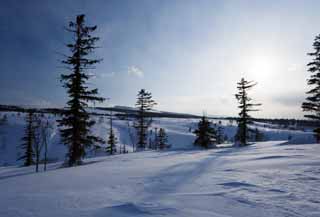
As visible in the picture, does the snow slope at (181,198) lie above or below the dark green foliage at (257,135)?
above

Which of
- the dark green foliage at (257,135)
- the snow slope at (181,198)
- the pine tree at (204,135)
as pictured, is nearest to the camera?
the snow slope at (181,198)

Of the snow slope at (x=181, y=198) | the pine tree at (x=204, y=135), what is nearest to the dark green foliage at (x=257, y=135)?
the pine tree at (x=204, y=135)

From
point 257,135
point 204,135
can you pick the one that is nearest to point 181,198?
point 204,135

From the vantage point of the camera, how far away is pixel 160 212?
8.59 ft

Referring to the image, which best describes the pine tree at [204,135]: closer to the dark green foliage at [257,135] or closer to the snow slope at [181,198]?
the dark green foliage at [257,135]

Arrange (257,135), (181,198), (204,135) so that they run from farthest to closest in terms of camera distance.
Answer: (257,135), (204,135), (181,198)

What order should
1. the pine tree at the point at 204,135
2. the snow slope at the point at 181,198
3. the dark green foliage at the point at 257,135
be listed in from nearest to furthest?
the snow slope at the point at 181,198 < the pine tree at the point at 204,135 < the dark green foliage at the point at 257,135

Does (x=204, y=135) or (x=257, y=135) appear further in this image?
(x=257, y=135)

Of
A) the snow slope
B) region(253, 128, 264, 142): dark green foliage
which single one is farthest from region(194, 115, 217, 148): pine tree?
the snow slope

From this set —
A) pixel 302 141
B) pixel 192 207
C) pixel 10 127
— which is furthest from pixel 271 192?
pixel 10 127

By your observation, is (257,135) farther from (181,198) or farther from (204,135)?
(181,198)

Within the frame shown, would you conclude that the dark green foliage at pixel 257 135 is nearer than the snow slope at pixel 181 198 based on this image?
No

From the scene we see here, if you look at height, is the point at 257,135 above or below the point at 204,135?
below

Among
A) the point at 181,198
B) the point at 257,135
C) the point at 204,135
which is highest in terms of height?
the point at 181,198
